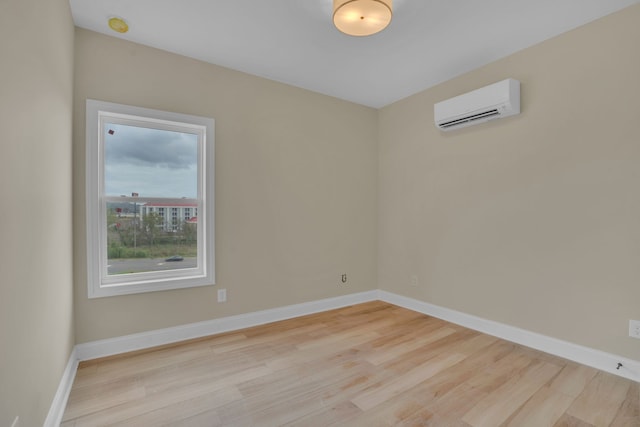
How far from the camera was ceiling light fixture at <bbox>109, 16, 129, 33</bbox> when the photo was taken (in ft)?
7.67

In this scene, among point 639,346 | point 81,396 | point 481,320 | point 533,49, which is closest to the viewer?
point 81,396

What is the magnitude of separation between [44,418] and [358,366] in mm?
1875

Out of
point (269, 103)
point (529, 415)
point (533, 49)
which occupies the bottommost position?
point (529, 415)

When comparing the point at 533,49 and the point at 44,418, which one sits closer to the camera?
the point at 44,418

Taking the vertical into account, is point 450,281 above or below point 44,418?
above

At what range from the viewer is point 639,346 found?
217 cm

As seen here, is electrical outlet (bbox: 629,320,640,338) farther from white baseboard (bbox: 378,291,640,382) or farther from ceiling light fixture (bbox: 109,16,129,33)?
ceiling light fixture (bbox: 109,16,129,33)

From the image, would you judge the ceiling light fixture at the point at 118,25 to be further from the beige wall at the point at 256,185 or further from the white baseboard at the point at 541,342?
the white baseboard at the point at 541,342

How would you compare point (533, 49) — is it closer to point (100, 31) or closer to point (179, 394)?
point (100, 31)

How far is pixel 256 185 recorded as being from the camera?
128 inches

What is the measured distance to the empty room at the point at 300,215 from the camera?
177 cm

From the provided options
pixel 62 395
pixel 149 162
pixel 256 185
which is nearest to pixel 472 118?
pixel 256 185

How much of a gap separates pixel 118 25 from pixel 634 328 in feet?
14.6

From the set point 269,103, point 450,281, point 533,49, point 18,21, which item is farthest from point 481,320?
point 18,21
